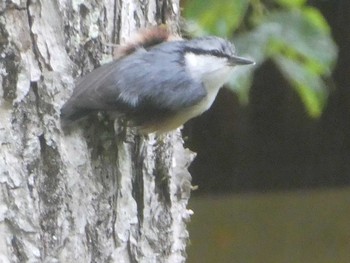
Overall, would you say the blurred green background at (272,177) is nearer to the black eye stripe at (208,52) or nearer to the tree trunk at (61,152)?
the tree trunk at (61,152)

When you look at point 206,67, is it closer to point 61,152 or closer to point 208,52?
point 208,52

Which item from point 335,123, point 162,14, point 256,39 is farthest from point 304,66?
point 335,123

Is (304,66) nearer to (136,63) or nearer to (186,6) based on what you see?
(186,6)

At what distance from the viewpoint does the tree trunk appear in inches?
42.3

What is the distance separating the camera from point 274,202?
2.93 metres

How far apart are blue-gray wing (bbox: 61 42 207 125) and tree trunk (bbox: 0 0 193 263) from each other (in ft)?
0.14

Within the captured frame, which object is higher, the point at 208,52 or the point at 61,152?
the point at 208,52

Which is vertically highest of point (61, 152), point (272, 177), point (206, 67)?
point (206, 67)

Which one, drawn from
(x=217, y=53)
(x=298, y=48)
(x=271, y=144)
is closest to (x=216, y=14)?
(x=298, y=48)

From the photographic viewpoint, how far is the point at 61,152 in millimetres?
1098

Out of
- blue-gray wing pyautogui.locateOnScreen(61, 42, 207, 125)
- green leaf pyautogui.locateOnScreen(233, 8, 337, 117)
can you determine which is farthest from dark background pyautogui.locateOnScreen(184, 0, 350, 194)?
blue-gray wing pyautogui.locateOnScreen(61, 42, 207, 125)

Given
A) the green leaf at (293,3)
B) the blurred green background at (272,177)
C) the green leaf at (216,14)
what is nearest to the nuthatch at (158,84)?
the green leaf at (216,14)

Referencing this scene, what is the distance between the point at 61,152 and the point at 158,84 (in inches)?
5.4

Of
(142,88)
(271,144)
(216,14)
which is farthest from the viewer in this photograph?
(271,144)
